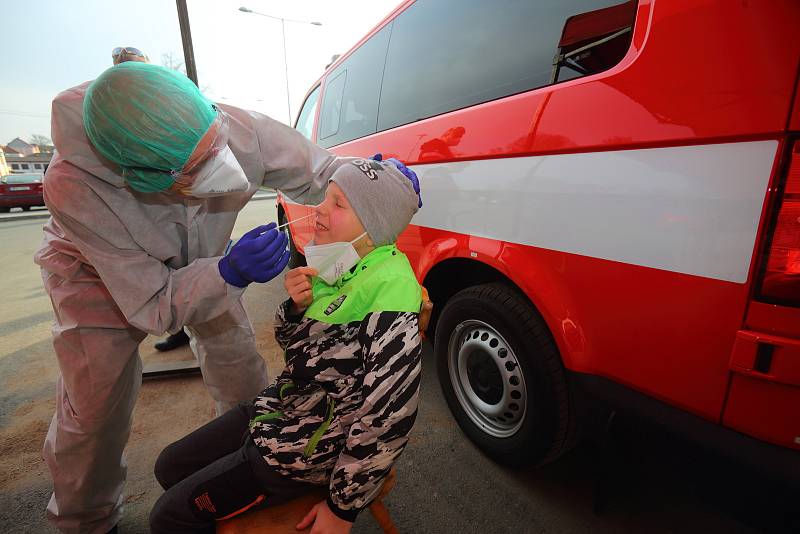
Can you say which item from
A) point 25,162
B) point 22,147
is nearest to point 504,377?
point 25,162

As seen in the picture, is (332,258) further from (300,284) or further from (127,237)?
(127,237)

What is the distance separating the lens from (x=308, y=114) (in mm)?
4492

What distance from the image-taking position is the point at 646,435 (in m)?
1.16

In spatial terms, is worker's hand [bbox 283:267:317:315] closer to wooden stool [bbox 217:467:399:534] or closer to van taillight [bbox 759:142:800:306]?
wooden stool [bbox 217:467:399:534]

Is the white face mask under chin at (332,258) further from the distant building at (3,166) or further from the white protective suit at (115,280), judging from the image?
the distant building at (3,166)

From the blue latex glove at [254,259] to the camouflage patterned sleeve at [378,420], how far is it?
481 mm

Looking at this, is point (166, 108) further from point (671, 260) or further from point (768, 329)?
Result: point (768, 329)

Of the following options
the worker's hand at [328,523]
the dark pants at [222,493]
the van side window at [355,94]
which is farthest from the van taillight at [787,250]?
the van side window at [355,94]

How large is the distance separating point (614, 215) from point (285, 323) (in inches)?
40.8

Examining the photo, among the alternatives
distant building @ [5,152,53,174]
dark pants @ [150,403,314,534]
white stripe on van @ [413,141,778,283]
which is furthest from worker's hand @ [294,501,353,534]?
distant building @ [5,152,53,174]

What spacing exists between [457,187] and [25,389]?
322 centimetres

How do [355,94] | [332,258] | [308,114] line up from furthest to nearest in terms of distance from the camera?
[308,114] → [355,94] → [332,258]

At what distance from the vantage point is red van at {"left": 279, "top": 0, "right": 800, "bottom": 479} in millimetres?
850

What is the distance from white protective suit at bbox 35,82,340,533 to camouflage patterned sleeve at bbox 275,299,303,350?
219mm
